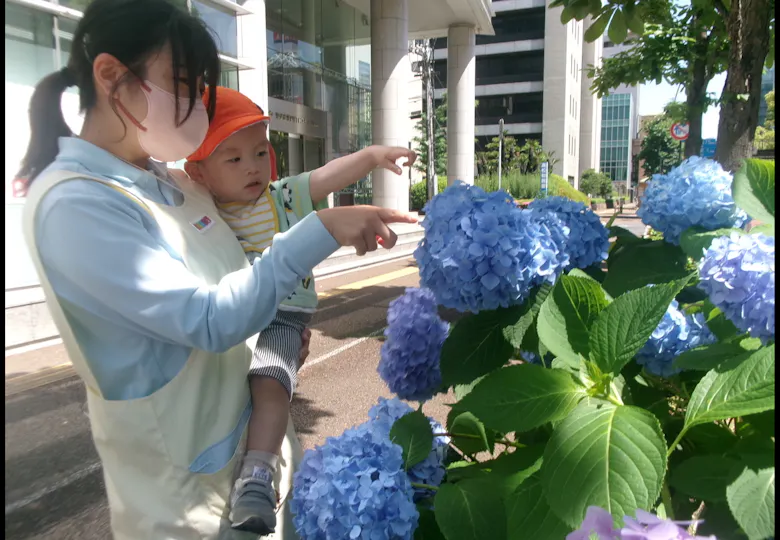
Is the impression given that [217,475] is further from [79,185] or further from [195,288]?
[79,185]

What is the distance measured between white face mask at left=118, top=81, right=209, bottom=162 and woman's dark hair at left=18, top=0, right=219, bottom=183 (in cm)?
4

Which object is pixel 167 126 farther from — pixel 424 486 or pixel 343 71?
pixel 343 71

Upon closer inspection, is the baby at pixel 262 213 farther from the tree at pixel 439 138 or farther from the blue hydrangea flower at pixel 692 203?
the tree at pixel 439 138

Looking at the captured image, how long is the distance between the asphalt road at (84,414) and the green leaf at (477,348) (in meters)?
0.60

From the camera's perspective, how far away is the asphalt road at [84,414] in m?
0.96

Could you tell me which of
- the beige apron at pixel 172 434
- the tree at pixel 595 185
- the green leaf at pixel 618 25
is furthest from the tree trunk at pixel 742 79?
the tree at pixel 595 185

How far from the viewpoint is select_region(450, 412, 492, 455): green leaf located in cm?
112

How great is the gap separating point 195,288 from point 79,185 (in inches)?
9.0

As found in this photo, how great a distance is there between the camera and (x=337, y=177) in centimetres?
149

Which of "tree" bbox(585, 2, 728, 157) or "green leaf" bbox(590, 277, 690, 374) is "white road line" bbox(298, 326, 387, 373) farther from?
"green leaf" bbox(590, 277, 690, 374)

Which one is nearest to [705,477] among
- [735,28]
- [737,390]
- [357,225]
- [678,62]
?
[737,390]

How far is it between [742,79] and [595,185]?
170 ft

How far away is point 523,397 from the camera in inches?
30.5

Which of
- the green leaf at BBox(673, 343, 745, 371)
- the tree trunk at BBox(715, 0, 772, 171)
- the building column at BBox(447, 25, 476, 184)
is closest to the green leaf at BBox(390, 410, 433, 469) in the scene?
the green leaf at BBox(673, 343, 745, 371)
